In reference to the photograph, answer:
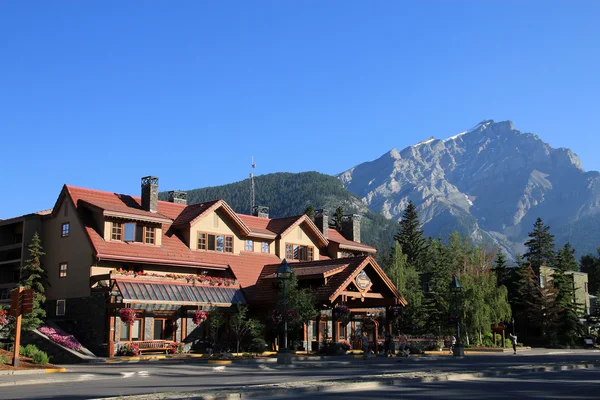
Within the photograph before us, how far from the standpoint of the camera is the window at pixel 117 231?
Result: 41906 millimetres

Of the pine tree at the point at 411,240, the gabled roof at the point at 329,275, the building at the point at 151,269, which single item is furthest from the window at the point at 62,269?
the pine tree at the point at 411,240

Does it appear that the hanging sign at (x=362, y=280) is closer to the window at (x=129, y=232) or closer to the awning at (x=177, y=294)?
the awning at (x=177, y=294)

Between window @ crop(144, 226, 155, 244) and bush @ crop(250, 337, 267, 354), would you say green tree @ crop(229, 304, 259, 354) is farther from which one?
window @ crop(144, 226, 155, 244)

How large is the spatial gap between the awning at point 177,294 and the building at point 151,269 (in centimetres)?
8

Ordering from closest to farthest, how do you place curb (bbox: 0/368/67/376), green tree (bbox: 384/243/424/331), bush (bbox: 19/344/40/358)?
curb (bbox: 0/368/67/376)
bush (bbox: 19/344/40/358)
green tree (bbox: 384/243/424/331)

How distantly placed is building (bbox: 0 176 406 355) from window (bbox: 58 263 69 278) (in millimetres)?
67

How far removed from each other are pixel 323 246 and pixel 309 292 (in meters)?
14.6

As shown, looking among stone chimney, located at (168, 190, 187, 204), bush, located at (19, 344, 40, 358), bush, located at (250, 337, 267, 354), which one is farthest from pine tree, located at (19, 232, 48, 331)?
bush, located at (250, 337, 267, 354)

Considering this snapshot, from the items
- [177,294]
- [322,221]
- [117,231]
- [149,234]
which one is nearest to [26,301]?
[177,294]

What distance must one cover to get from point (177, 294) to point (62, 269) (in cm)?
797

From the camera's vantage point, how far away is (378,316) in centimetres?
5278

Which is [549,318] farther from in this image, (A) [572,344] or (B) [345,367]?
(B) [345,367]

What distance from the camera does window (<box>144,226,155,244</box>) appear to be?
43312 millimetres

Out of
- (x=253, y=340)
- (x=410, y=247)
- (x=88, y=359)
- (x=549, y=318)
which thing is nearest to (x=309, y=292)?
(x=253, y=340)
